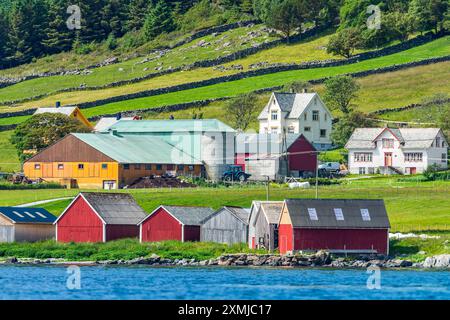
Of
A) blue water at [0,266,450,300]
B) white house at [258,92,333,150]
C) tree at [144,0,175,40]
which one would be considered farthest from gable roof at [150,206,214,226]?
tree at [144,0,175,40]

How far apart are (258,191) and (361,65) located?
54585mm

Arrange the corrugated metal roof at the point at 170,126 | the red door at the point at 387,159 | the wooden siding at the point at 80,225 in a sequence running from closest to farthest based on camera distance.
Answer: the wooden siding at the point at 80,225, the red door at the point at 387,159, the corrugated metal roof at the point at 170,126

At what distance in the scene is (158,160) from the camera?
407 feet

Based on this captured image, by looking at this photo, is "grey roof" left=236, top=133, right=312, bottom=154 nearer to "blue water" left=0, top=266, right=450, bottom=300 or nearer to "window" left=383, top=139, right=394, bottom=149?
"window" left=383, top=139, right=394, bottom=149

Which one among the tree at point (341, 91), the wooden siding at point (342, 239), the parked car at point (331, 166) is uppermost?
the tree at point (341, 91)

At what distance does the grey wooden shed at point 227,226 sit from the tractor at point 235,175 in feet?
108

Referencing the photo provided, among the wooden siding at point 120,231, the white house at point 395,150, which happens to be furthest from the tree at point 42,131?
the wooden siding at point 120,231

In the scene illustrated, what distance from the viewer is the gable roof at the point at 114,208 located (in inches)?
3605

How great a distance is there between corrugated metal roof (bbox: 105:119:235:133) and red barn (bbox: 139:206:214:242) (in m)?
39.4

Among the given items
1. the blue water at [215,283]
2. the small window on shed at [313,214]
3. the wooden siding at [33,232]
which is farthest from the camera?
the wooden siding at [33,232]

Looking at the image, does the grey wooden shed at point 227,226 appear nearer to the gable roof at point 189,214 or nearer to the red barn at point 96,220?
the gable roof at point 189,214

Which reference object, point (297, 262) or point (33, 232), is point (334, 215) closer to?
point (297, 262)
